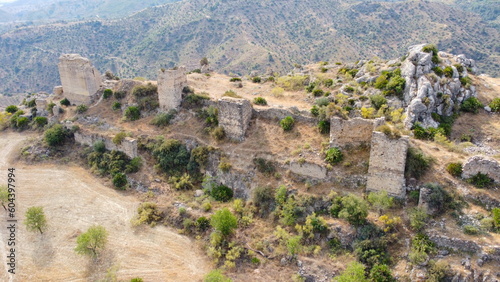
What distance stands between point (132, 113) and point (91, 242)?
1414 cm

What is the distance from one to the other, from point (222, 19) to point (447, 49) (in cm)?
6562

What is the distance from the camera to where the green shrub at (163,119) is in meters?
30.3

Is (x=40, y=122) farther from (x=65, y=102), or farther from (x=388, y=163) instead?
(x=388, y=163)

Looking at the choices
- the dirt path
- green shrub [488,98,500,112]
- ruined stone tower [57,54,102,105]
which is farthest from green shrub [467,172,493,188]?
ruined stone tower [57,54,102,105]

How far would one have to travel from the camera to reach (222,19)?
114938 millimetres

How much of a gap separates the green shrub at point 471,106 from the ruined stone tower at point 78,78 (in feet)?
107

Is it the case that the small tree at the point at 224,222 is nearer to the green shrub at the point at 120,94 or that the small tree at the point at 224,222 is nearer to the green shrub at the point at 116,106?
the green shrub at the point at 116,106

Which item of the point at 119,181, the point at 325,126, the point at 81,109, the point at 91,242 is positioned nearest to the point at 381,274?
the point at 325,126

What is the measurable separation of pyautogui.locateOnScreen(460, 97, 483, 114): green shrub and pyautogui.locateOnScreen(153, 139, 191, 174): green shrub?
2109 cm

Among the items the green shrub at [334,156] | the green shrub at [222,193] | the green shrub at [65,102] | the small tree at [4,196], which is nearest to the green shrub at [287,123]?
the green shrub at [334,156]

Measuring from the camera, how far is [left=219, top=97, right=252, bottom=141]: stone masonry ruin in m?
25.9

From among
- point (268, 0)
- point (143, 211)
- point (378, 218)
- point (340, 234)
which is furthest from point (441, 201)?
point (268, 0)

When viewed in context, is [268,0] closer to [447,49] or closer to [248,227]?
[447,49]

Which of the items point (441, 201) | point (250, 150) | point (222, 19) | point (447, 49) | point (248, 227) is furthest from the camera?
point (222, 19)
